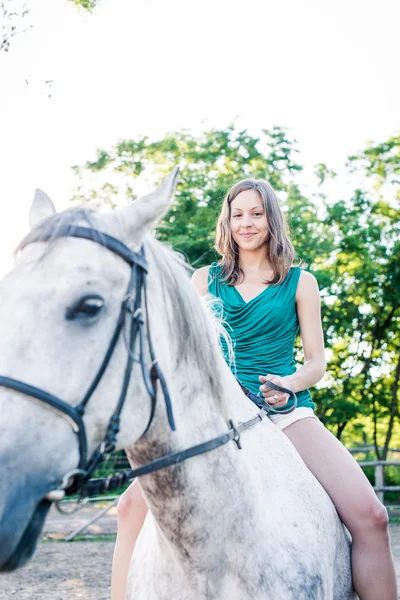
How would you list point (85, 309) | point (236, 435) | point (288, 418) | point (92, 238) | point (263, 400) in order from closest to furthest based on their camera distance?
point (85, 309)
point (92, 238)
point (236, 435)
point (263, 400)
point (288, 418)

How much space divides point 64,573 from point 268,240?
7.47 metres

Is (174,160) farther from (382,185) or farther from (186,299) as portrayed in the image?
(186,299)

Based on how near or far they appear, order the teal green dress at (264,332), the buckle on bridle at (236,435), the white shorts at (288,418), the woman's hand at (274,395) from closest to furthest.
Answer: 1. the buckle on bridle at (236,435)
2. the woman's hand at (274,395)
3. the white shorts at (288,418)
4. the teal green dress at (264,332)

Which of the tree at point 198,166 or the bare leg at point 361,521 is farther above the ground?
the tree at point 198,166

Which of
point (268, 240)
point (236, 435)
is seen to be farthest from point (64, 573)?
point (236, 435)

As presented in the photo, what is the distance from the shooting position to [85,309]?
1797mm

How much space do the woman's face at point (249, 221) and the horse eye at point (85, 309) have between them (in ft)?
5.55

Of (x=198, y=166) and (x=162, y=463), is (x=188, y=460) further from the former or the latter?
(x=198, y=166)

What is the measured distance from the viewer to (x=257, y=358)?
10.6 ft

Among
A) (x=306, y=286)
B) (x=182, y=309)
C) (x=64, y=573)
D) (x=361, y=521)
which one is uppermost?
(x=306, y=286)

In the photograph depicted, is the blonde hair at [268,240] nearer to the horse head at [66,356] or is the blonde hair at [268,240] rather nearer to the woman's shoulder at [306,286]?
the woman's shoulder at [306,286]

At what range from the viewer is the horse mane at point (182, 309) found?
1987 mm

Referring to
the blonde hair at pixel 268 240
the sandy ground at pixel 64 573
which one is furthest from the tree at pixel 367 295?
the blonde hair at pixel 268 240

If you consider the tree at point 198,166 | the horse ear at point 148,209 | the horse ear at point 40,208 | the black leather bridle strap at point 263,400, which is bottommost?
the black leather bridle strap at point 263,400
